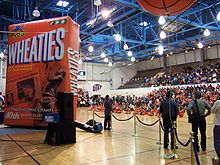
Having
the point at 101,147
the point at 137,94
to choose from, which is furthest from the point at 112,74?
the point at 101,147

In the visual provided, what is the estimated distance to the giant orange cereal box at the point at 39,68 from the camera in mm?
8359

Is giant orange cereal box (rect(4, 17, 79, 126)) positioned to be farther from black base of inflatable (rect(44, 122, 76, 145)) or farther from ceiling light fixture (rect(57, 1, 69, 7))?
ceiling light fixture (rect(57, 1, 69, 7))

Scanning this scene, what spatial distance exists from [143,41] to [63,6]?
7.10 metres

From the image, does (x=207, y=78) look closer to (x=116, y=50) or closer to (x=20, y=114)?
(x=116, y=50)

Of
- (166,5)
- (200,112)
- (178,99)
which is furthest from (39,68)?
(178,99)

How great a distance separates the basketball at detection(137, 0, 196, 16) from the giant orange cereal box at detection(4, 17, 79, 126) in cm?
570

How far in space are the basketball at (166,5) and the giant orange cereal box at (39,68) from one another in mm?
5703

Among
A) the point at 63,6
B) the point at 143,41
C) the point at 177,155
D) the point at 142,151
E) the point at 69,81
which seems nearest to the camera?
the point at 177,155

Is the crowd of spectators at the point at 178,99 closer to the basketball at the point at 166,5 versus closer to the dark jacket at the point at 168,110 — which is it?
the dark jacket at the point at 168,110

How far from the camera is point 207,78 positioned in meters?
18.8

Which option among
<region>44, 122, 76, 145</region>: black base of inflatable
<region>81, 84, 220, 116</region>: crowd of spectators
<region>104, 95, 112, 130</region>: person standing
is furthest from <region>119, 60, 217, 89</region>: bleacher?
<region>44, 122, 76, 145</region>: black base of inflatable

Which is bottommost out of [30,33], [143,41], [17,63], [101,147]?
[101,147]

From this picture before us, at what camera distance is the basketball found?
2914 millimetres

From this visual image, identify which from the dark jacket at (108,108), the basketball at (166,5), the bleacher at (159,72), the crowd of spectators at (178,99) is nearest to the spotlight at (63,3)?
the dark jacket at (108,108)
